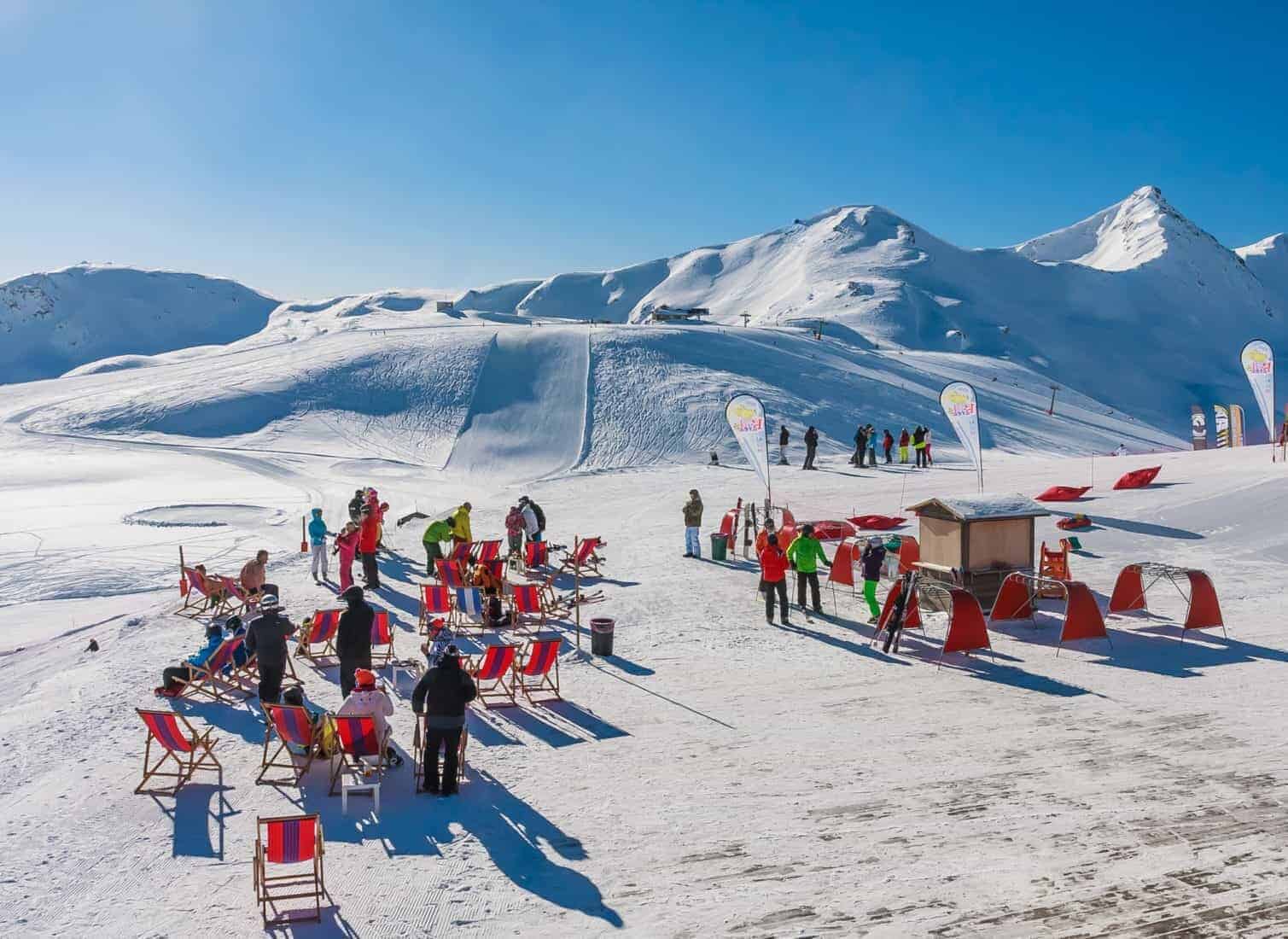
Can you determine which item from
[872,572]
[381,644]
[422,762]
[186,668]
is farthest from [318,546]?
[872,572]

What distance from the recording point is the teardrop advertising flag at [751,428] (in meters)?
18.7

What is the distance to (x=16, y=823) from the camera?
695 cm

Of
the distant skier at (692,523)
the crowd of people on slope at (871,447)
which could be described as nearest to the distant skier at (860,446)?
the crowd of people on slope at (871,447)

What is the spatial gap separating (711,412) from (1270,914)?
3294 cm

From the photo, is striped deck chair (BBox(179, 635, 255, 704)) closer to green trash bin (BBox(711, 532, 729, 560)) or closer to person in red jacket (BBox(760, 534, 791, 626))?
person in red jacket (BBox(760, 534, 791, 626))

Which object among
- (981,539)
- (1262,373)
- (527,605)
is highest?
(1262,373)

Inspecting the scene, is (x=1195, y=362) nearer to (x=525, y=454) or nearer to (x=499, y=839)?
(x=525, y=454)

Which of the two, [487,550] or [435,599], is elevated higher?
[487,550]

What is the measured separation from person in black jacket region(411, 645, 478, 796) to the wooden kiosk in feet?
29.4

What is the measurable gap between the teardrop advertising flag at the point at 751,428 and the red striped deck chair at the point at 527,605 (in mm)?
7117

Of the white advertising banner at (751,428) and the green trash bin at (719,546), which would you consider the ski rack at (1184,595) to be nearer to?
the green trash bin at (719,546)

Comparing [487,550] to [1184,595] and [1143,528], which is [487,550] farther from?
[1143,528]

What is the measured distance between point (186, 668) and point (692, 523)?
31.8 feet

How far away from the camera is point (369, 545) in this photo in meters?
14.8
